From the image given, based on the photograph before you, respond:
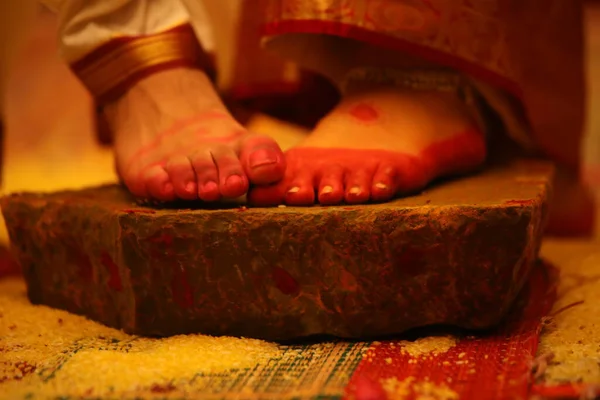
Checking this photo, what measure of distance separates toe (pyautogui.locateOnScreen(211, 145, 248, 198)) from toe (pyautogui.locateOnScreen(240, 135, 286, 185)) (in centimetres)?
1

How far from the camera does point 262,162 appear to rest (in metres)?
0.83

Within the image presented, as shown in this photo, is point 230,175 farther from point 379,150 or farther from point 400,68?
point 400,68

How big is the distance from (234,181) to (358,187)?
14 centimetres

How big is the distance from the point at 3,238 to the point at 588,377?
1174 millimetres

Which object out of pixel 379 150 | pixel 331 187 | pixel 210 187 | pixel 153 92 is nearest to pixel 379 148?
pixel 379 150

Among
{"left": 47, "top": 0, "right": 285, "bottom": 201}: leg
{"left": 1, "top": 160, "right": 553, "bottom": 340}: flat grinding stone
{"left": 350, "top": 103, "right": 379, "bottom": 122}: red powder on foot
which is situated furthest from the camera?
{"left": 350, "top": 103, "right": 379, "bottom": 122}: red powder on foot

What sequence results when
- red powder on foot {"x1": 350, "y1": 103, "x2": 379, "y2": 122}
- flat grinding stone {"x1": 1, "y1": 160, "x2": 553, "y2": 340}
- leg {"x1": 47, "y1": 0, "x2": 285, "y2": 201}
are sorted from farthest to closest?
1. red powder on foot {"x1": 350, "y1": 103, "x2": 379, "y2": 122}
2. leg {"x1": 47, "y1": 0, "x2": 285, "y2": 201}
3. flat grinding stone {"x1": 1, "y1": 160, "x2": 553, "y2": 340}

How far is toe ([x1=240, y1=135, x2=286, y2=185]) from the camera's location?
2.71 feet

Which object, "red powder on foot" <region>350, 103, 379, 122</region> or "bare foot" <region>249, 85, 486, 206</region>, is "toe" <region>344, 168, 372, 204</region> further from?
"red powder on foot" <region>350, 103, 379, 122</region>

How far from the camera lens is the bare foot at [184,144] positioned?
2.73 feet

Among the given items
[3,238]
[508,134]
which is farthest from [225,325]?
[3,238]

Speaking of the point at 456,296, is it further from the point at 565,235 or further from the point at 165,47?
the point at 565,235

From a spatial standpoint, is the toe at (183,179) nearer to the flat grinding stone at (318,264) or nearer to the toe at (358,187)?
the flat grinding stone at (318,264)

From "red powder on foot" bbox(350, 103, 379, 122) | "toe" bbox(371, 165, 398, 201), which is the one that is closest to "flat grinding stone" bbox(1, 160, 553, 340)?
"toe" bbox(371, 165, 398, 201)
